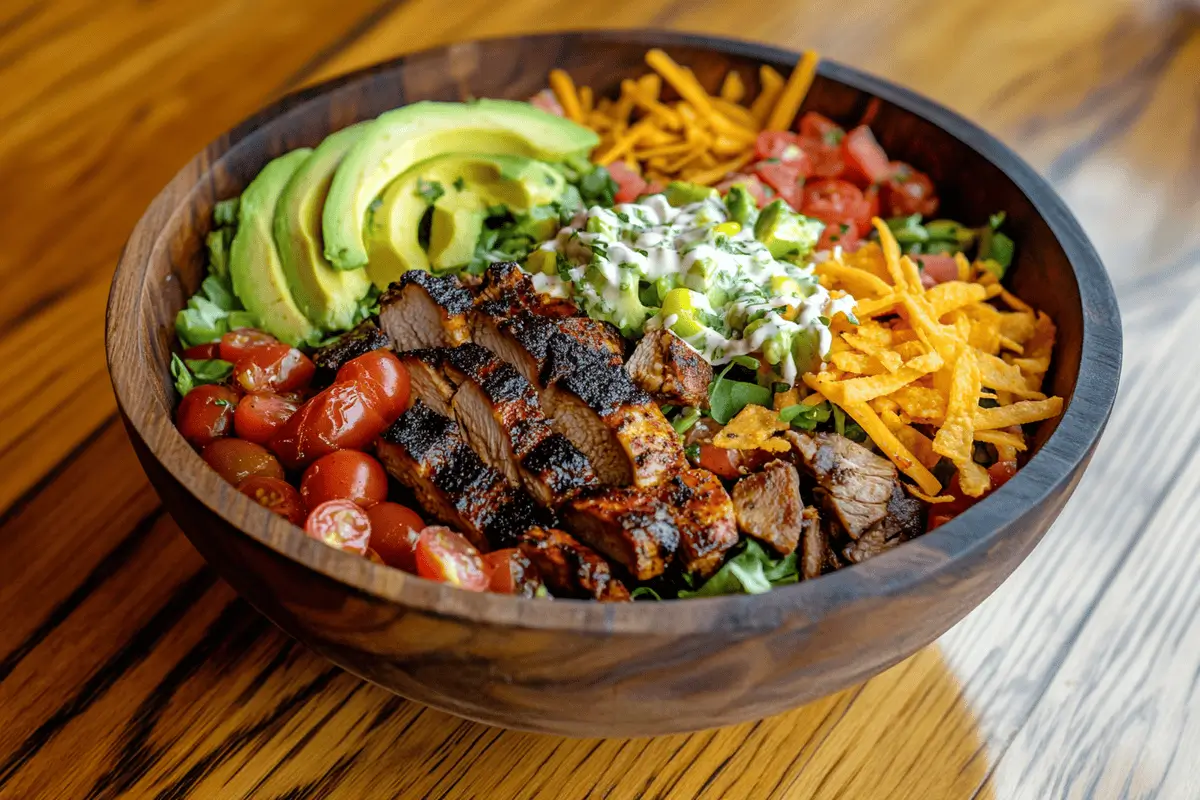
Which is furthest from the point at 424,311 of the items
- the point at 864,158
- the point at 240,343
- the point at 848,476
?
the point at 864,158

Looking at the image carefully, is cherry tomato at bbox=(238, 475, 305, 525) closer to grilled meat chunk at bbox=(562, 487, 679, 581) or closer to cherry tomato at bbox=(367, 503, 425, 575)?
cherry tomato at bbox=(367, 503, 425, 575)

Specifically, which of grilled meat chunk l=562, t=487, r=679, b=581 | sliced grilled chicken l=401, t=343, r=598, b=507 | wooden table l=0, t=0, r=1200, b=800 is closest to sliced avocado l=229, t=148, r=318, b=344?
sliced grilled chicken l=401, t=343, r=598, b=507

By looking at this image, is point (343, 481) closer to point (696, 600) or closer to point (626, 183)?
point (696, 600)

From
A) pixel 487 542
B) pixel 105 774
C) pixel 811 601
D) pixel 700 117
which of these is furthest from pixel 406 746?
pixel 700 117

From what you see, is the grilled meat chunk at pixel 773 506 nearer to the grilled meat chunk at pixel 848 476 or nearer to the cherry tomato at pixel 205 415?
the grilled meat chunk at pixel 848 476

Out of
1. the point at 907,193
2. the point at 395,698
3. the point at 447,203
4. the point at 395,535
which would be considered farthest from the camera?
the point at 907,193

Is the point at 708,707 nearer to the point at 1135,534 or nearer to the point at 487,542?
the point at 487,542

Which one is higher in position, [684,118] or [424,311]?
[684,118]
